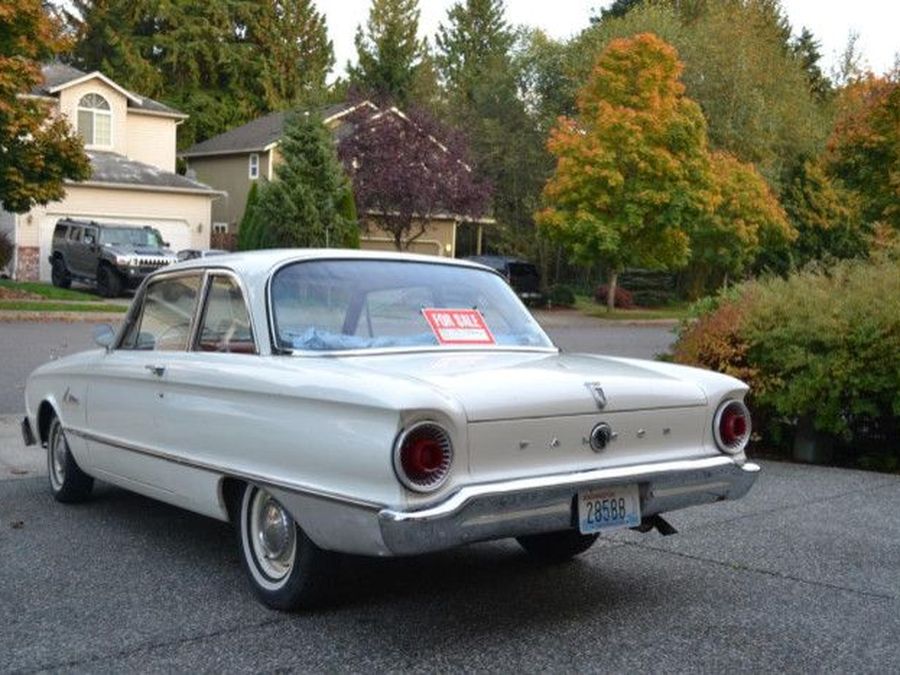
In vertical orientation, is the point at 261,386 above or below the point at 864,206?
below

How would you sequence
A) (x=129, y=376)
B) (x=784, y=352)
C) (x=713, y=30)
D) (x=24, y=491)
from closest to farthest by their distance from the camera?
(x=129, y=376) < (x=24, y=491) < (x=784, y=352) < (x=713, y=30)

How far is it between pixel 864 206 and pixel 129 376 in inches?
1126

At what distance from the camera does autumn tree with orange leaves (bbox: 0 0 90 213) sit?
23.5 metres

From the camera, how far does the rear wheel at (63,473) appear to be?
23.2 ft

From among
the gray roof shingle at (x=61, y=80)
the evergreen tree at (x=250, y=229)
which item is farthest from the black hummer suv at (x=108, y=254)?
the gray roof shingle at (x=61, y=80)

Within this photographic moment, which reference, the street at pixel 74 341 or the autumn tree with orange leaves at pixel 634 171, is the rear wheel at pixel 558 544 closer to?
the street at pixel 74 341

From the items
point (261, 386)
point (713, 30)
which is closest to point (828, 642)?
point (261, 386)

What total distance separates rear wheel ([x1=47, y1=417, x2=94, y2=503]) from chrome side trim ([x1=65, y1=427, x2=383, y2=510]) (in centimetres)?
42

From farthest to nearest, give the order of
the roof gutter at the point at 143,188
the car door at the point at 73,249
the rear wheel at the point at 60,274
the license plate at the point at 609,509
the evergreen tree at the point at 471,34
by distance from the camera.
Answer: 1. the evergreen tree at the point at 471,34
2. the roof gutter at the point at 143,188
3. the rear wheel at the point at 60,274
4. the car door at the point at 73,249
5. the license plate at the point at 609,509

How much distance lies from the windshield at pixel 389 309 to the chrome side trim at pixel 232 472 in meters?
0.63

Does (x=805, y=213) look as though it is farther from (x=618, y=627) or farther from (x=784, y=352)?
(x=618, y=627)

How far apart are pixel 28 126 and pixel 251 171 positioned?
1995cm

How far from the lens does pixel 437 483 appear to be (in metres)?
4.25

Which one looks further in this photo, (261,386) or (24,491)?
(24,491)
